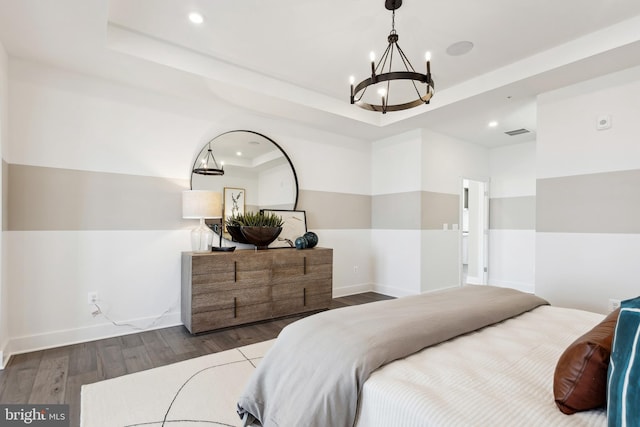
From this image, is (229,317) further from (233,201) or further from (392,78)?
(392,78)

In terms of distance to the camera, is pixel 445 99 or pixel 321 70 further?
pixel 445 99

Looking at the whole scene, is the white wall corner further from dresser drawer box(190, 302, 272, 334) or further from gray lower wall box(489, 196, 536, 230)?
gray lower wall box(489, 196, 536, 230)

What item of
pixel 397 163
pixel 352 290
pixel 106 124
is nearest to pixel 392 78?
pixel 106 124

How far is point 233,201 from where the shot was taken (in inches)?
155

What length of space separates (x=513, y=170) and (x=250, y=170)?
4505 mm

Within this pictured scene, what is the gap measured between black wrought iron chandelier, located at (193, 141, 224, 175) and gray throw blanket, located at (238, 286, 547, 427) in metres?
2.64

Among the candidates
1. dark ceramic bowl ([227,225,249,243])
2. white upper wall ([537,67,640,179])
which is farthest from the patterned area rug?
white upper wall ([537,67,640,179])

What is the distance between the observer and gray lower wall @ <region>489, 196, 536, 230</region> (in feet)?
17.6

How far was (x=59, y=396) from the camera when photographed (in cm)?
209

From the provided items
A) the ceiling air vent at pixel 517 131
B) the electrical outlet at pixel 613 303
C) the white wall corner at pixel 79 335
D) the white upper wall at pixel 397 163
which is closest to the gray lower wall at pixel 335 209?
the white upper wall at pixel 397 163

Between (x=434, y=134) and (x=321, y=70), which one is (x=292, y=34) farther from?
(x=434, y=134)

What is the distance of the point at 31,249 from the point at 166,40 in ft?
7.26

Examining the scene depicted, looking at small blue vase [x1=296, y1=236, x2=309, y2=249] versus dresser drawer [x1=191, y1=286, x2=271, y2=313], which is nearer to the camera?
dresser drawer [x1=191, y1=286, x2=271, y2=313]

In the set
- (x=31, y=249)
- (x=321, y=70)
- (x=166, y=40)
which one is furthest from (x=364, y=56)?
(x=31, y=249)
